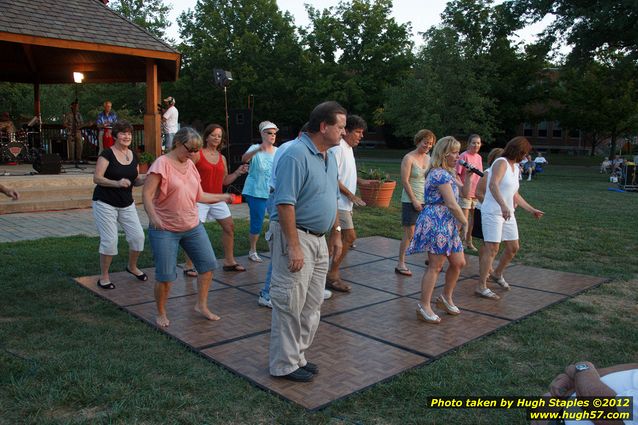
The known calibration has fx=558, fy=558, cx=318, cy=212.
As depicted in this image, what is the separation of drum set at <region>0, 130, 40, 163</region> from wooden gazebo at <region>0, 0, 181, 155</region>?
5.17 feet

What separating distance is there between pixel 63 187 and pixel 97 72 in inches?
259

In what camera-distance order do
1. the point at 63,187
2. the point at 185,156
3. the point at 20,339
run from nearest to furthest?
the point at 20,339, the point at 185,156, the point at 63,187

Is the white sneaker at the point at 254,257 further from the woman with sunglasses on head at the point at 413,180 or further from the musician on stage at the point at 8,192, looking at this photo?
the musician on stage at the point at 8,192

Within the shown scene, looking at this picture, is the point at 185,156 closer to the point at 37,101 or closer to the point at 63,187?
the point at 63,187

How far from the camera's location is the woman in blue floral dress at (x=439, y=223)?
4742mm

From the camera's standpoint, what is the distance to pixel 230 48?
41094mm

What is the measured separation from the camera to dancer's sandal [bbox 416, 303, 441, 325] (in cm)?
488

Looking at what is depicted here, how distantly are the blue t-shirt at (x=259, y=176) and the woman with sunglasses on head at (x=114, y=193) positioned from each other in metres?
1.40

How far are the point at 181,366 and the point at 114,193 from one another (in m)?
2.44

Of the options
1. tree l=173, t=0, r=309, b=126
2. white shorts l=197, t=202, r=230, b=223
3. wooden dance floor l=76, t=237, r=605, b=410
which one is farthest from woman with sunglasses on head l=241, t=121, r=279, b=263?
tree l=173, t=0, r=309, b=126

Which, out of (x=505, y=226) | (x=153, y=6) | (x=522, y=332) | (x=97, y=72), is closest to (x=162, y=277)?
(x=522, y=332)

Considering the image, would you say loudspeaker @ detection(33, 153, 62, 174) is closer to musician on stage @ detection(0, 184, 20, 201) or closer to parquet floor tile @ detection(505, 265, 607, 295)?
musician on stage @ detection(0, 184, 20, 201)

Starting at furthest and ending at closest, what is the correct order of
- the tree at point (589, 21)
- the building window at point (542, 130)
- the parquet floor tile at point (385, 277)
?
1. the building window at point (542, 130)
2. the tree at point (589, 21)
3. the parquet floor tile at point (385, 277)

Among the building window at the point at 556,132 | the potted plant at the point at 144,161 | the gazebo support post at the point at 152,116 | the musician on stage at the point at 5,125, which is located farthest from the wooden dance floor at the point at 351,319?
the building window at the point at 556,132
